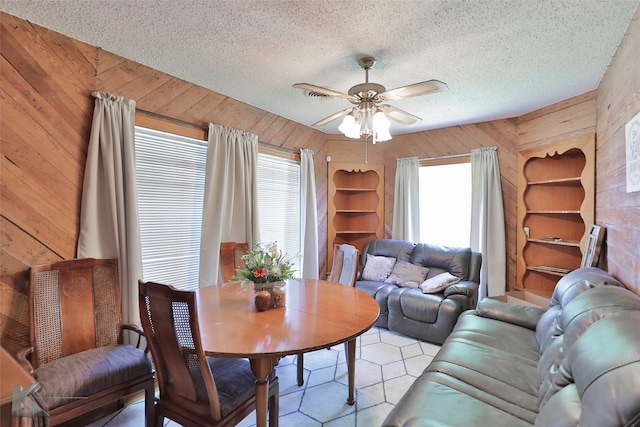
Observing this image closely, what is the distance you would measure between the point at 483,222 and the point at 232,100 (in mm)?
3469

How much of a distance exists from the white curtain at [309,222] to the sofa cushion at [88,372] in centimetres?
255

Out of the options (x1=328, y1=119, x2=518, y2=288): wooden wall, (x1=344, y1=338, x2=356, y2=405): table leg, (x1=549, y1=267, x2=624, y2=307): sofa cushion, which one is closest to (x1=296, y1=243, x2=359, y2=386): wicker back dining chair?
(x1=344, y1=338, x2=356, y2=405): table leg

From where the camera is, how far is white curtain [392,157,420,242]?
14.8 feet

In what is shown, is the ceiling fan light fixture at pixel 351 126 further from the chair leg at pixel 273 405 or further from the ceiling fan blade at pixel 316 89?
the chair leg at pixel 273 405

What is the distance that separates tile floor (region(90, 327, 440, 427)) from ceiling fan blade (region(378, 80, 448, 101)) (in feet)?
7.33

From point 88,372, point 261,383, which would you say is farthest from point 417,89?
point 88,372

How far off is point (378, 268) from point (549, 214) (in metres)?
2.16

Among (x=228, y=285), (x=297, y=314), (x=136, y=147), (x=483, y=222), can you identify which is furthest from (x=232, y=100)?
(x=483, y=222)

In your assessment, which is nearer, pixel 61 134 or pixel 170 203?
pixel 61 134

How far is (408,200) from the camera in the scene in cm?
456

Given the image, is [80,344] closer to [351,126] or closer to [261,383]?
[261,383]

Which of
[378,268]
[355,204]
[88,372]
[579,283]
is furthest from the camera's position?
[355,204]

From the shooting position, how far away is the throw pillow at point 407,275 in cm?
373

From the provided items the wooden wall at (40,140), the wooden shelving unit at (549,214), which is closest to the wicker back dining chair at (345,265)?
the wooden wall at (40,140)
